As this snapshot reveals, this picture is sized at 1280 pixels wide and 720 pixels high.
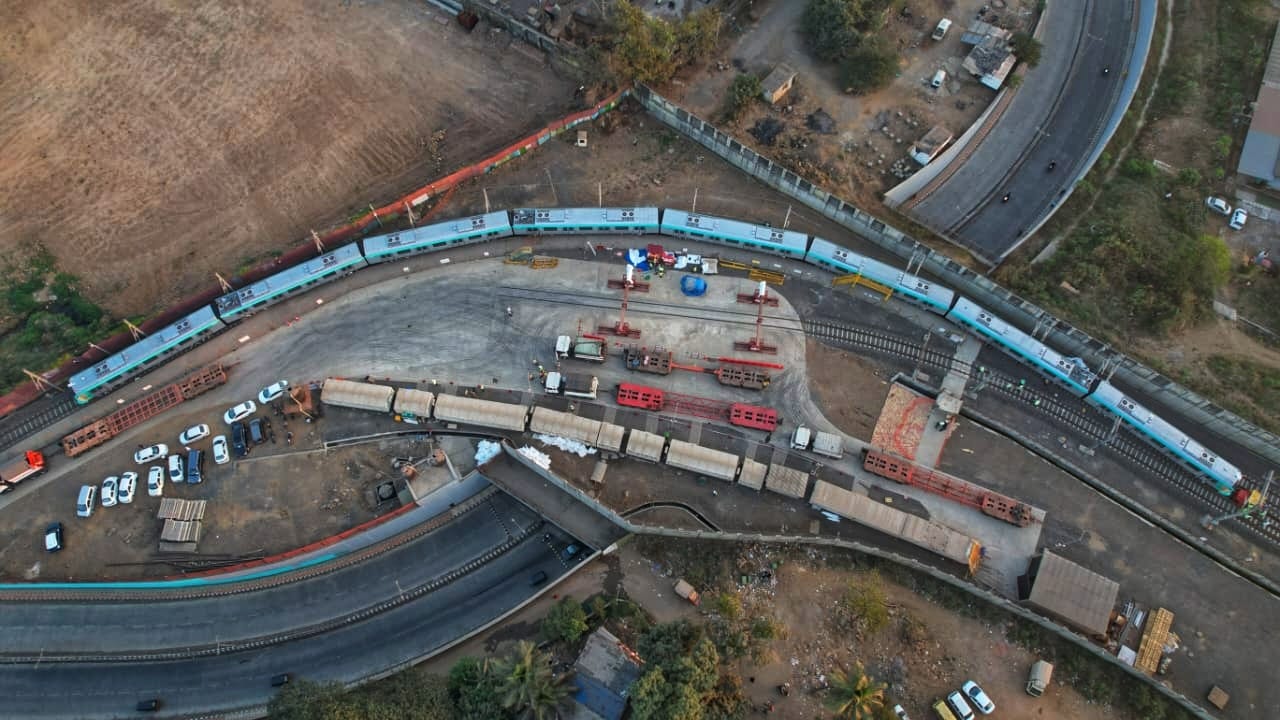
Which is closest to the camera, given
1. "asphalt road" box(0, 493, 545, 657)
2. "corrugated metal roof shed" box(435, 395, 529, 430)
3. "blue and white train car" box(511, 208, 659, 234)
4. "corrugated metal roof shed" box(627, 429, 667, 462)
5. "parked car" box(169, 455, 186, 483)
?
"asphalt road" box(0, 493, 545, 657)

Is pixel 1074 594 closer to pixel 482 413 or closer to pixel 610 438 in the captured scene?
pixel 610 438

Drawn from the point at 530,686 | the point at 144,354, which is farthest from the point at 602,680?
the point at 144,354

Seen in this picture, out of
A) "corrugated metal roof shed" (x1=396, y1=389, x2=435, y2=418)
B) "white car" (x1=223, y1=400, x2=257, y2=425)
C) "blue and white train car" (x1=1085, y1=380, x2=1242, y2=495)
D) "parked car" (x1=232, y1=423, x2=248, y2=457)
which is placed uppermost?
"blue and white train car" (x1=1085, y1=380, x2=1242, y2=495)

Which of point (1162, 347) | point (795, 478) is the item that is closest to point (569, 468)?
point (795, 478)

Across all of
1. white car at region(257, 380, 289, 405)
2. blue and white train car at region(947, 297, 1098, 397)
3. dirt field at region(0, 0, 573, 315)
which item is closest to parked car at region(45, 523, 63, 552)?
white car at region(257, 380, 289, 405)

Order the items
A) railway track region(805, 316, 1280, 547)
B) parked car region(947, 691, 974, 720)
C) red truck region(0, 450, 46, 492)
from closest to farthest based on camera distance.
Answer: parked car region(947, 691, 974, 720) → red truck region(0, 450, 46, 492) → railway track region(805, 316, 1280, 547)

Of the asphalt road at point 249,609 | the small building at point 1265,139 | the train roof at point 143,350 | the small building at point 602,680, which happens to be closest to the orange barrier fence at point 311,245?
the train roof at point 143,350

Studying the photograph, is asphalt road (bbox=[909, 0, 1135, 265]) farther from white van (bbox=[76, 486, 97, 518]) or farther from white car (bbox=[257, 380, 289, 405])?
white van (bbox=[76, 486, 97, 518])
